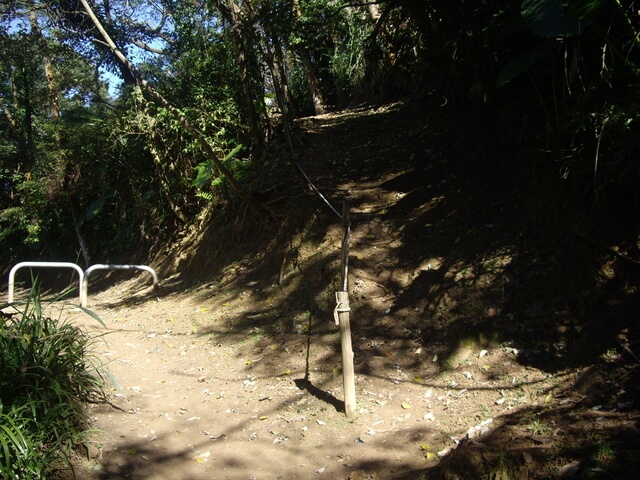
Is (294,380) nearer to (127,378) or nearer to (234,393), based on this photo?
(234,393)

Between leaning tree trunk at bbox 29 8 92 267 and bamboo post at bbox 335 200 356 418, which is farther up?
leaning tree trunk at bbox 29 8 92 267

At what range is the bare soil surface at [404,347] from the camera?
3.63 metres

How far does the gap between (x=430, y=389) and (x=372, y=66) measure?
31.3 feet

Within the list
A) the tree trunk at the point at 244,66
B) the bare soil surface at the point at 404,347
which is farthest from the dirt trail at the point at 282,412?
the tree trunk at the point at 244,66

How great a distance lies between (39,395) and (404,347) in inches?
121

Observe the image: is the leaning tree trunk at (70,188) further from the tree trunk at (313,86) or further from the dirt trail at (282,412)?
the dirt trail at (282,412)

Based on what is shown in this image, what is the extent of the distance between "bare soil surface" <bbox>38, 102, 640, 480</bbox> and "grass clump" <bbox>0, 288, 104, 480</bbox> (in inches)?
9.1

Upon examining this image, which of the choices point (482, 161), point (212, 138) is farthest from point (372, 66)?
point (482, 161)

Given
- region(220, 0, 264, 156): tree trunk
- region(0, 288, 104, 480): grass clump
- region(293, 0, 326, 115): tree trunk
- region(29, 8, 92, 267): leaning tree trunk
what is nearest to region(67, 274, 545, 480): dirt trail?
region(0, 288, 104, 480): grass clump

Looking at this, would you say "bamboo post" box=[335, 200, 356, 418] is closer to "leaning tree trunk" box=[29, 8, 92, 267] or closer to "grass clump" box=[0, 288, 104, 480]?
"grass clump" box=[0, 288, 104, 480]

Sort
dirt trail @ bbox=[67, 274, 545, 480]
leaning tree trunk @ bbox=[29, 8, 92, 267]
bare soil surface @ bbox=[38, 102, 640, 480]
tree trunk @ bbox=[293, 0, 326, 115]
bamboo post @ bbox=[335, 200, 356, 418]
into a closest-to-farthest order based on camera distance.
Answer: bare soil surface @ bbox=[38, 102, 640, 480] → dirt trail @ bbox=[67, 274, 545, 480] → bamboo post @ bbox=[335, 200, 356, 418] → leaning tree trunk @ bbox=[29, 8, 92, 267] → tree trunk @ bbox=[293, 0, 326, 115]

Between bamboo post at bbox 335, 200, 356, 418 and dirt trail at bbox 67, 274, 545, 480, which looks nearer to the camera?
dirt trail at bbox 67, 274, 545, 480

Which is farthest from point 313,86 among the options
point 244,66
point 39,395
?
point 39,395

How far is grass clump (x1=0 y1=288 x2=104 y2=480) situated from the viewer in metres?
3.14
